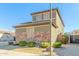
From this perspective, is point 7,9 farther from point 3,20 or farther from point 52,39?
point 52,39

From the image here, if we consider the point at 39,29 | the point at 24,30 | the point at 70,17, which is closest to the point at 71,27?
the point at 70,17

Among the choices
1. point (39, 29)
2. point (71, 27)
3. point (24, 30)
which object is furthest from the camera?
point (24, 30)

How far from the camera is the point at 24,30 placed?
8234 mm

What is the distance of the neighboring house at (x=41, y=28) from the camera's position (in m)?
6.76

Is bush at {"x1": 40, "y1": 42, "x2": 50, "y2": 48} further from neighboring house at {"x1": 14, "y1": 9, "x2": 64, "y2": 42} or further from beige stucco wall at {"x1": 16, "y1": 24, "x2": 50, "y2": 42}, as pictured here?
beige stucco wall at {"x1": 16, "y1": 24, "x2": 50, "y2": 42}

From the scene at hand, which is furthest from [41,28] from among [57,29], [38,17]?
[38,17]

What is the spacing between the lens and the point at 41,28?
741 centimetres

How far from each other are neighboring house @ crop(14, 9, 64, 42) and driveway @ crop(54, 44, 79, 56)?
0.50 m

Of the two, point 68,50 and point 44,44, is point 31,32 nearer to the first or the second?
point 44,44

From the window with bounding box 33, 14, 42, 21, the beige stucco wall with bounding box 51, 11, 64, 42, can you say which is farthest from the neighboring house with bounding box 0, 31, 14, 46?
the beige stucco wall with bounding box 51, 11, 64, 42

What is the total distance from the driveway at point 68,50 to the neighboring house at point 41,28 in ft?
1.65

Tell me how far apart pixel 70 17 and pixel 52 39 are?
1.06 metres

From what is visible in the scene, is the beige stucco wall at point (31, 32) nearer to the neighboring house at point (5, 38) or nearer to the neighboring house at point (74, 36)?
the neighboring house at point (5, 38)

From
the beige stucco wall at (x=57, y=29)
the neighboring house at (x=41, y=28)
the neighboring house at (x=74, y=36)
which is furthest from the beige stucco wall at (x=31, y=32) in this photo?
the neighboring house at (x=74, y=36)
